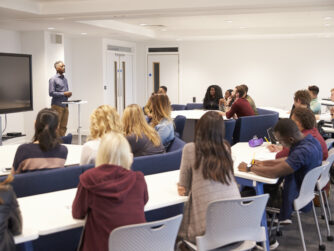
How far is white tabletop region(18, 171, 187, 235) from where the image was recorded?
93.9 inches

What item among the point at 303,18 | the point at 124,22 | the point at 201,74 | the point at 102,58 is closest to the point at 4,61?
the point at 124,22

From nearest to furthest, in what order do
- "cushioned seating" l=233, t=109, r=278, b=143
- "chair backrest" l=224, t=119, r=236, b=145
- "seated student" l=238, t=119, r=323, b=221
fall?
"seated student" l=238, t=119, r=323, b=221
"chair backrest" l=224, t=119, r=236, b=145
"cushioned seating" l=233, t=109, r=278, b=143

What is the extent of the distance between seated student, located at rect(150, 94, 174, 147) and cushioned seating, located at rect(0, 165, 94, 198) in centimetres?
185

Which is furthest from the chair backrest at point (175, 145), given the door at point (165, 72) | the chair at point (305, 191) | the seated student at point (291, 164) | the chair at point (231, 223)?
the door at point (165, 72)

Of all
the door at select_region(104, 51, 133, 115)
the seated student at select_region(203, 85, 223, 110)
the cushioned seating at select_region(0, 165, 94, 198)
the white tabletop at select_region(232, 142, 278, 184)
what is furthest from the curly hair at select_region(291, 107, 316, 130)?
the door at select_region(104, 51, 133, 115)

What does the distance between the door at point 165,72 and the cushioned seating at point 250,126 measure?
21.0 ft

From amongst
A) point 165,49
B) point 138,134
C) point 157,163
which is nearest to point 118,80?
point 165,49

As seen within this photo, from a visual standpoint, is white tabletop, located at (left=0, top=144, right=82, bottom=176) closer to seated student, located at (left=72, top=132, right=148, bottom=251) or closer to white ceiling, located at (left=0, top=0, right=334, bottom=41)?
seated student, located at (left=72, top=132, right=148, bottom=251)

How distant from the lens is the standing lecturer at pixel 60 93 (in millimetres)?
8562

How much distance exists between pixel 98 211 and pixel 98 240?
0.53ft

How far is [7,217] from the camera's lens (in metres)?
2.09

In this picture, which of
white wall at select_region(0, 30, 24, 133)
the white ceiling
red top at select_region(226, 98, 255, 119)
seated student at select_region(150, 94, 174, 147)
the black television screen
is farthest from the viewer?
white wall at select_region(0, 30, 24, 133)

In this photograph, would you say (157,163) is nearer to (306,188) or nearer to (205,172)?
(205,172)

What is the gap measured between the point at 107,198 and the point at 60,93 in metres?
6.55
